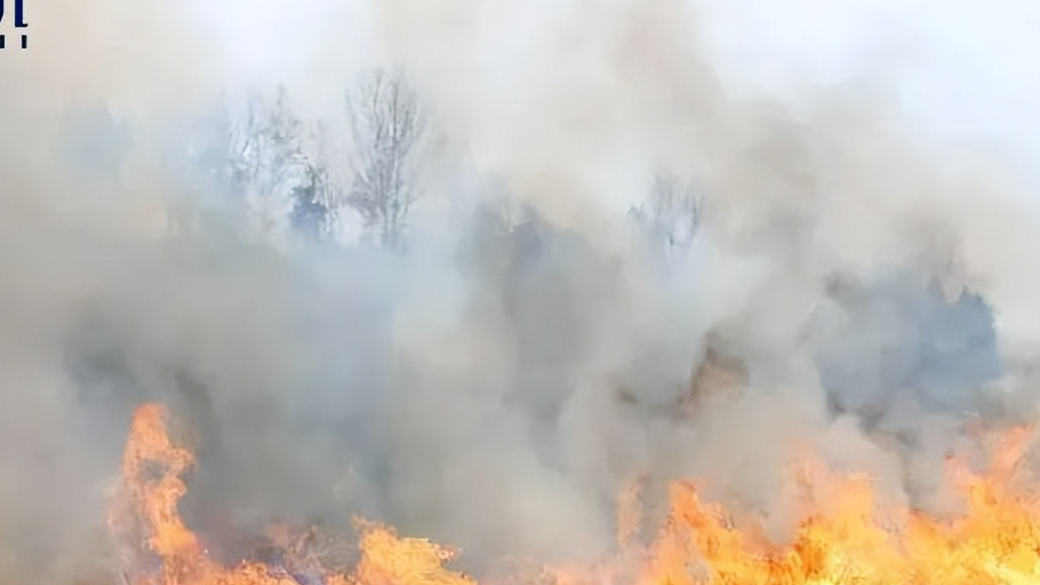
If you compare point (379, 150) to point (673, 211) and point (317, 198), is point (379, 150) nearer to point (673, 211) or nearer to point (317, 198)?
point (317, 198)

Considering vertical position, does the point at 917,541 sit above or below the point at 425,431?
below

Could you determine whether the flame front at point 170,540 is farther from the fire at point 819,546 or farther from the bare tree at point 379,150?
the bare tree at point 379,150

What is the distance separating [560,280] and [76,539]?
123 centimetres

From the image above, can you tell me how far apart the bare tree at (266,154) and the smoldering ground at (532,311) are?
104mm

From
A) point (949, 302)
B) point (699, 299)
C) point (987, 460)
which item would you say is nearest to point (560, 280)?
point (699, 299)

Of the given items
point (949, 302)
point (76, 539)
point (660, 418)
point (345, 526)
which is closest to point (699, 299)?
point (660, 418)

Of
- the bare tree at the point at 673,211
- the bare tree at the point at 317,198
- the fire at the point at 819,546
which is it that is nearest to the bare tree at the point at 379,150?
the bare tree at the point at 317,198

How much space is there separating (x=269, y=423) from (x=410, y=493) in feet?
1.16

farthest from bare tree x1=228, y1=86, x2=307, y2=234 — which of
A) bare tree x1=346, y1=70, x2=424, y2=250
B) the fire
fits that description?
the fire

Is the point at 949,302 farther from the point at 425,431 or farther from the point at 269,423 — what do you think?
the point at 269,423

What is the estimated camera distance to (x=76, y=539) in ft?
8.59

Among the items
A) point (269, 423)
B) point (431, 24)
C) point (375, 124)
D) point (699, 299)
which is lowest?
point (269, 423)

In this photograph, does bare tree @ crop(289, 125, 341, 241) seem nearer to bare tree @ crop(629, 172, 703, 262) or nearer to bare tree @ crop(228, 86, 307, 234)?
bare tree @ crop(228, 86, 307, 234)

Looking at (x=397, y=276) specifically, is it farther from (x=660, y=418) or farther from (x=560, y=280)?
(x=660, y=418)
